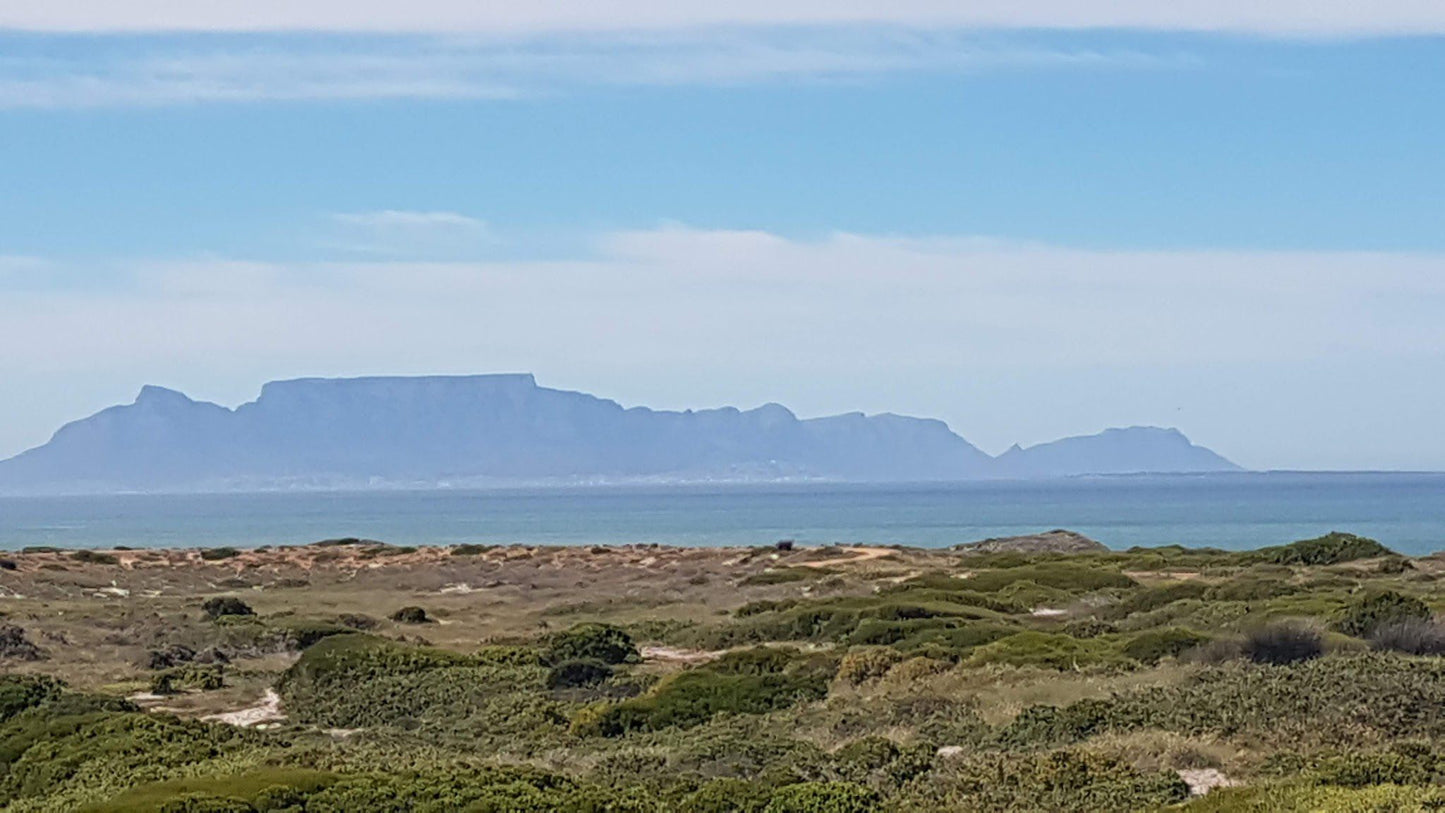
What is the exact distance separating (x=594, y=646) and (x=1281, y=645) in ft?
49.4

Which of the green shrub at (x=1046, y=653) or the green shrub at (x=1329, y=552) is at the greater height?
the green shrub at (x=1329, y=552)

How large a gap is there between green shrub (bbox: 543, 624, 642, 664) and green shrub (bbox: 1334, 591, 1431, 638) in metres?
14.8

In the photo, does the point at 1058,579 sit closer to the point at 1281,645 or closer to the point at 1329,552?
the point at 1329,552

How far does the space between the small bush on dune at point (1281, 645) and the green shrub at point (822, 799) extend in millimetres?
11089

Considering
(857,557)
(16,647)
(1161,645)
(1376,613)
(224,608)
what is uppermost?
(1376,613)

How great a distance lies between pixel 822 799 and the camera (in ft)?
47.9

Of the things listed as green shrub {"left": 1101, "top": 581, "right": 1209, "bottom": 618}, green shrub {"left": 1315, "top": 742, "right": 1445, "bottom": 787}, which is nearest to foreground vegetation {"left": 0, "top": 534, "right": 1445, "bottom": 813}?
green shrub {"left": 1315, "top": 742, "right": 1445, "bottom": 787}

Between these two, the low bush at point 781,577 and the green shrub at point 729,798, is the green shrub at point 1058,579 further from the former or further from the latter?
the green shrub at point 729,798

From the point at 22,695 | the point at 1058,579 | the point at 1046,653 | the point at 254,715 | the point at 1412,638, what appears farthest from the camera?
the point at 1058,579

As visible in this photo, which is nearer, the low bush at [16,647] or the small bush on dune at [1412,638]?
the small bush on dune at [1412,638]

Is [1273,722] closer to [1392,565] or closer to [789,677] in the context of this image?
[789,677]

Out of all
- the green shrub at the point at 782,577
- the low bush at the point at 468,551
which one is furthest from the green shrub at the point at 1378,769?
the low bush at the point at 468,551

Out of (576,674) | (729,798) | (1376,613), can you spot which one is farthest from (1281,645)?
(576,674)

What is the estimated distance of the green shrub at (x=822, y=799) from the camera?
47.3 feet
